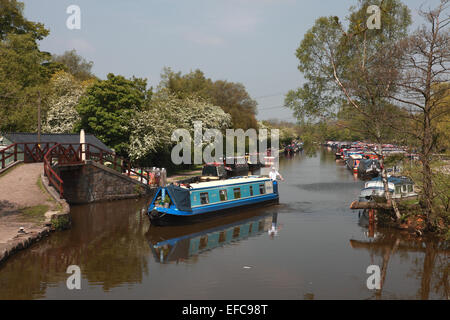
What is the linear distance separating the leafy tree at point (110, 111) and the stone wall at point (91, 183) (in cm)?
744

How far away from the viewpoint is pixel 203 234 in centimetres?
2088

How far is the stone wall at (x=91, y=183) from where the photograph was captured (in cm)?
2781

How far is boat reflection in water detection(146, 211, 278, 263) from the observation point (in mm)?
17844

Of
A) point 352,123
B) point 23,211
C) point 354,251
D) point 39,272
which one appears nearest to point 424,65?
point 352,123

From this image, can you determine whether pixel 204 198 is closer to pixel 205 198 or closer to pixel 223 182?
pixel 205 198

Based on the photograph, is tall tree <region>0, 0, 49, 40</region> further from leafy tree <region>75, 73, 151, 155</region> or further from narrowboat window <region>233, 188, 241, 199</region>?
narrowboat window <region>233, 188, 241, 199</region>

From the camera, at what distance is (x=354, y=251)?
689 inches

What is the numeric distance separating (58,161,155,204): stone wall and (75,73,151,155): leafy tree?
24.4ft

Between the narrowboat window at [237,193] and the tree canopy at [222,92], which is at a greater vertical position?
the tree canopy at [222,92]

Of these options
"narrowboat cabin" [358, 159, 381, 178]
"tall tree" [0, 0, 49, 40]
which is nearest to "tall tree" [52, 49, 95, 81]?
"tall tree" [0, 0, 49, 40]

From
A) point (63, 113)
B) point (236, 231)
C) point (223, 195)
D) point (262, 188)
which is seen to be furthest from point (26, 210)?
point (63, 113)

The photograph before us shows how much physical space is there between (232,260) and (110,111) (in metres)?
24.6

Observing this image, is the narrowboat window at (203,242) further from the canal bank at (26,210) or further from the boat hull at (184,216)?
the canal bank at (26,210)

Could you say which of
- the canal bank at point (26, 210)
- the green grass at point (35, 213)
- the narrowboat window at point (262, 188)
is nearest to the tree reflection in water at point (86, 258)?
the canal bank at point (26, 210)
